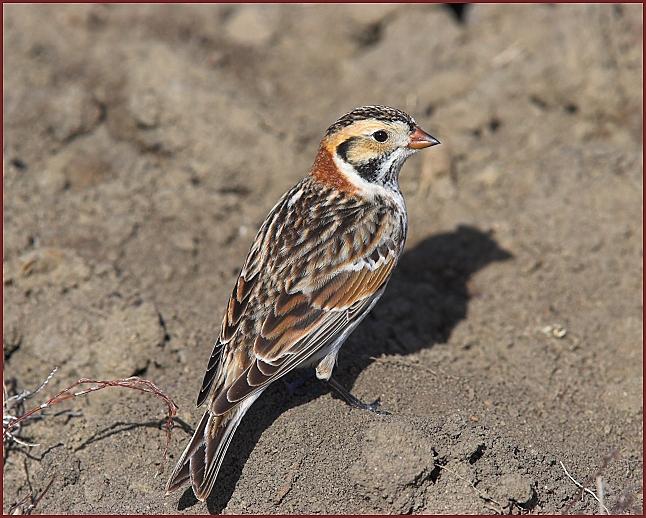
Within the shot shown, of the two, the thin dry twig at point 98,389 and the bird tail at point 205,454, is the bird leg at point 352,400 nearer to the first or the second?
the bird tail at point 205,454

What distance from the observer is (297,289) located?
6.23 meters

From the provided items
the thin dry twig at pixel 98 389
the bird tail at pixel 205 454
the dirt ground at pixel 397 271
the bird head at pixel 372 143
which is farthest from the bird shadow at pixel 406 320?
the bird head at pixel 372 143

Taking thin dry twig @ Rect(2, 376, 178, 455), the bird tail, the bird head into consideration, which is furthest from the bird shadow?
the bird head

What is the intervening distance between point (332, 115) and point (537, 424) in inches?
183

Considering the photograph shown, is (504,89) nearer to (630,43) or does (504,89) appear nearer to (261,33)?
(630,43)

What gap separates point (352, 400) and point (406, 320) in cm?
148

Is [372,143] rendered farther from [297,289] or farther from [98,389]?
[98,389]

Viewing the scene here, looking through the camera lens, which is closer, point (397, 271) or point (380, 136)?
point (380, 136)

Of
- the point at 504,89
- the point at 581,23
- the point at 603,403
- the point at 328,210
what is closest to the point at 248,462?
the point at 328,210

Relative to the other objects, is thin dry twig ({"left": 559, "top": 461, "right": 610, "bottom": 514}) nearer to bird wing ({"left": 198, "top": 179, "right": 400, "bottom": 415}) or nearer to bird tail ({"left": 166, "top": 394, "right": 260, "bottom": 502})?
bird wing ({"left": 198, "top": 179, "right": 400, "bottom": 415})

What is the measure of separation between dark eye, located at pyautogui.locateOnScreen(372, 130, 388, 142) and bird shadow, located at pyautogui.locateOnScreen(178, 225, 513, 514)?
1538 mm

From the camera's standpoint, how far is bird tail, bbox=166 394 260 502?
553 centimetres

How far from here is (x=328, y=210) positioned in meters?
6.69

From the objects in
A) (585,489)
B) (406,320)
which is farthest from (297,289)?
(585,489)
